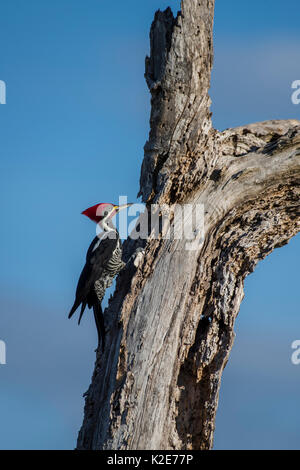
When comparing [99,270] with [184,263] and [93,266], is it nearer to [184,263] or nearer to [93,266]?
[93,266]

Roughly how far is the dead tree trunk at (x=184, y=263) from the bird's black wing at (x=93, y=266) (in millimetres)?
846

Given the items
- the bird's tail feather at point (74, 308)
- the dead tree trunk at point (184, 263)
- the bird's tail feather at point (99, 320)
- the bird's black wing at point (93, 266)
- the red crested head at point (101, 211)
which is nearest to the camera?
the dead tree trunk at point (184, 263)

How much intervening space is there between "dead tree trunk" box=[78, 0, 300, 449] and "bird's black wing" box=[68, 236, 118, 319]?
0.85 m

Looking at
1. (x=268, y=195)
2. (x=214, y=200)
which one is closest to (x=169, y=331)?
(x=214, y=200)

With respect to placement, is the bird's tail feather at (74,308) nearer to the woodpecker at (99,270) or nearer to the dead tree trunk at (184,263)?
the woodpecker at (99,270)

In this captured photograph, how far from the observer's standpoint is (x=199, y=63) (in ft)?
17.3

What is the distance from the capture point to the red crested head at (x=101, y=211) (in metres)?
7.34

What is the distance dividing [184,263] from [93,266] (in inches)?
62.9

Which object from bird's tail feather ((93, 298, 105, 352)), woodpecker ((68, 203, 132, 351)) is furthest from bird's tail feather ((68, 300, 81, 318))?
bird's tail feather ((93, 298, 105, 352))

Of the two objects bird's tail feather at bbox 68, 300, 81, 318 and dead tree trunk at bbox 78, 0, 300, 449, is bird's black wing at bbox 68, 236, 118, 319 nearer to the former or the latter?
bird's tail feather at bbox 68, 300, 81, 318

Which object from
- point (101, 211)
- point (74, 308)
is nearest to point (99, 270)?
point (74, 308)

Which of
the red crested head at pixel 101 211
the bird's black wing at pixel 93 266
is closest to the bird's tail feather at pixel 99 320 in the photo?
the bird's black wing at pixel 93 266

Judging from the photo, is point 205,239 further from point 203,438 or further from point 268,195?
point 203,438

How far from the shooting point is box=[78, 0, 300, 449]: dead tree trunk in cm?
473
